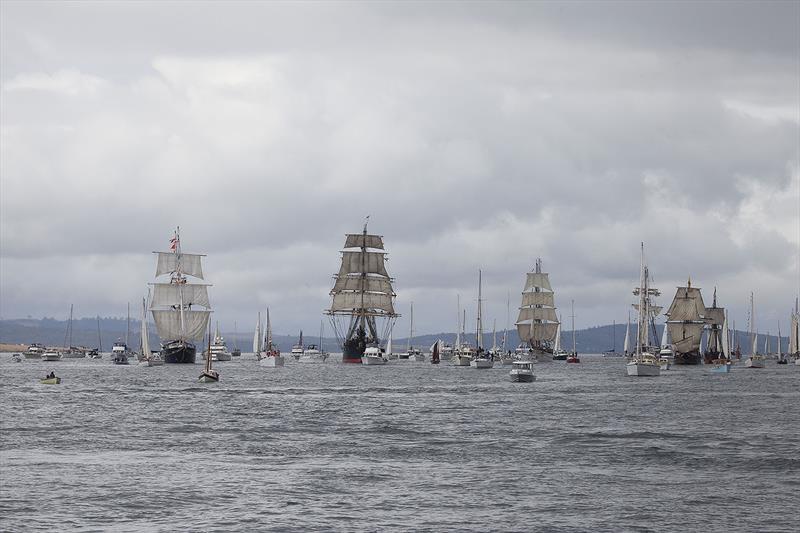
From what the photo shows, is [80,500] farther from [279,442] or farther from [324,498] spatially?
[279,442]

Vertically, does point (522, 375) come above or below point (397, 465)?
above

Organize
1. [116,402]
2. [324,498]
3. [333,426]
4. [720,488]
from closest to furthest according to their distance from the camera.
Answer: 1. [324,498]
2. [720,488]
3. [333,426]
4. [116,402]

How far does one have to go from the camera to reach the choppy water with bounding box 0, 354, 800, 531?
38.5 m

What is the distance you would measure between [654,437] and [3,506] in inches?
1502

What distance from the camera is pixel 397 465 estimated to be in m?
51.9

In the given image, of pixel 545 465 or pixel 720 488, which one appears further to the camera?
pixel 545 465

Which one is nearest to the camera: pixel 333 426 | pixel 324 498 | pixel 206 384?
pixel 324 498

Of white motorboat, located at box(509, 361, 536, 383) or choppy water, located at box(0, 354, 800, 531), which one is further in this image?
white motorboat, located at box(509, 361, 536, 383)

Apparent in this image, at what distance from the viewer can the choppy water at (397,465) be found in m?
38.5

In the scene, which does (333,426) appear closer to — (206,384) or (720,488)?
(720,488)

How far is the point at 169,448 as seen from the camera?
58.0 meters

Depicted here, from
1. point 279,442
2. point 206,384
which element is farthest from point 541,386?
point 279,442

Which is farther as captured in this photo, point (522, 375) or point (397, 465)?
point (522, 375)

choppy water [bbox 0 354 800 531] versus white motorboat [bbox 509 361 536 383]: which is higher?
white motorboat [bbox 509 361 536 383]
